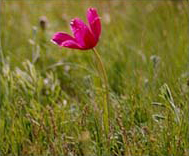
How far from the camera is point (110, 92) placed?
2107 mm

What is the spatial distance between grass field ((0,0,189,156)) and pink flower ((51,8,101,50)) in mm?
214

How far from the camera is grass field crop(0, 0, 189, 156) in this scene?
5.27 feet

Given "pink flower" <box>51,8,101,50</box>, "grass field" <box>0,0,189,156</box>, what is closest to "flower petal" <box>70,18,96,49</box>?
"pink flower" <box>51,8,101,50</box>

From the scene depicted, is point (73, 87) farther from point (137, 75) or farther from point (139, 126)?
point (139, 126)

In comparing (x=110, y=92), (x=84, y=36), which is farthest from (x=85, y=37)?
(x=110, y=92)

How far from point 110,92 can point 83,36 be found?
0.58 meters

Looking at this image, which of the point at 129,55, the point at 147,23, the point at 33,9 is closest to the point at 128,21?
the point at 147,23

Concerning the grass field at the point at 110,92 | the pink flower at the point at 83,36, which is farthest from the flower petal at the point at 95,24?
the grass field at the point at 110,92

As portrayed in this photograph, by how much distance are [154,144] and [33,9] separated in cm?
263

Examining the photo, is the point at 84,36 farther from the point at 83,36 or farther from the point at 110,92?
the point at 110,92

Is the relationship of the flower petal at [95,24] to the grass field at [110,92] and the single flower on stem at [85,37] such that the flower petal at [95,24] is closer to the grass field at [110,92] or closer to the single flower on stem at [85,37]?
the single flower on stem at [85,37]

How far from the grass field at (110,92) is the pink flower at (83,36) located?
214 millimetres

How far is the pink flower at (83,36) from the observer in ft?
5.17

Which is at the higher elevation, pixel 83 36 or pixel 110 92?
pixel 83 36
